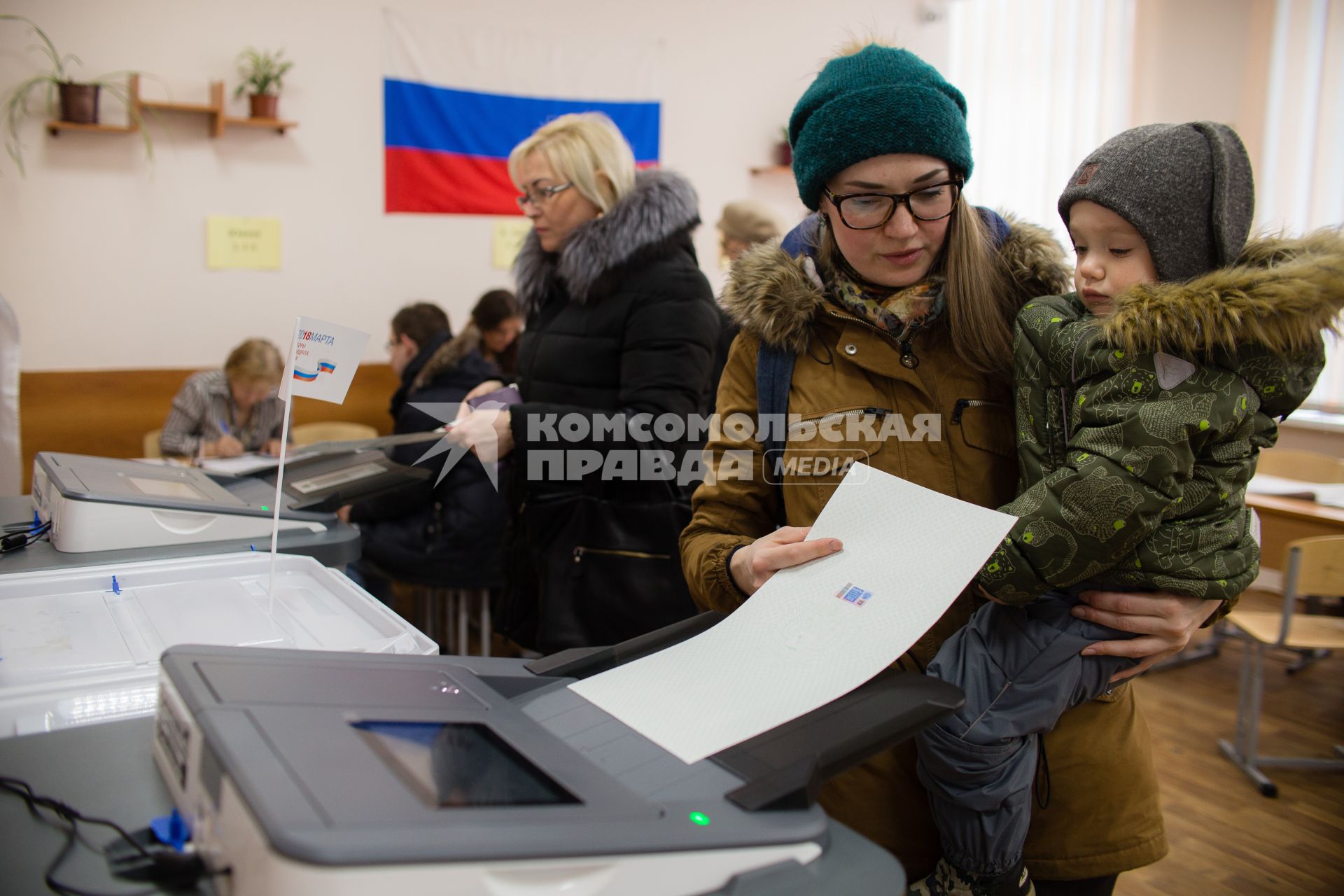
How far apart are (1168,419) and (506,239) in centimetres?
424

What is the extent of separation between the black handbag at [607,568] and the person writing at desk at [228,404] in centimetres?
208

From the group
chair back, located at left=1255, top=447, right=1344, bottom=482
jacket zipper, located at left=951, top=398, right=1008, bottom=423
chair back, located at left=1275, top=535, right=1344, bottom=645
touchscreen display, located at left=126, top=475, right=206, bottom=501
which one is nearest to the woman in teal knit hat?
jacket zipper, located at left=951, top=398, right=1008, bottom=423

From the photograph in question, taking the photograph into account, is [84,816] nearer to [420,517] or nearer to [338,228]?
[420,517]

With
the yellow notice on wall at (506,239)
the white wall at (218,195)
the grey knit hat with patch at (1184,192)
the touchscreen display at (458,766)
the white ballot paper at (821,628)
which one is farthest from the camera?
the yellow notice on wall at (506,239)

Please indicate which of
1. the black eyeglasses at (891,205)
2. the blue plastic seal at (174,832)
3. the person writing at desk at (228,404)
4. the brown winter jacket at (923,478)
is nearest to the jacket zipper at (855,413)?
the brown winter jacket at (923,478)

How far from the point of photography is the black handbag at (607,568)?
82.5 inches

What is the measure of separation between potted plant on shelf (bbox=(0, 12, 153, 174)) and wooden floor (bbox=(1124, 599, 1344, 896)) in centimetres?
445

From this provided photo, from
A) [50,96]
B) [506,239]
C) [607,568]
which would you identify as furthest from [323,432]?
[607,568]

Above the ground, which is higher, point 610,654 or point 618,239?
point 618,239

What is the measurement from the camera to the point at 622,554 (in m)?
2.10

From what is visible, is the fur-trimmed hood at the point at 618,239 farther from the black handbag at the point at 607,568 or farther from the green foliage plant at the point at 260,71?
the green foliage plant at the point at 260,71

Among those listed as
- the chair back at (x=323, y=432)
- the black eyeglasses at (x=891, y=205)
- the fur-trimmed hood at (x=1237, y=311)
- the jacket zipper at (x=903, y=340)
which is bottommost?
the chair back at (x=323, y=432)

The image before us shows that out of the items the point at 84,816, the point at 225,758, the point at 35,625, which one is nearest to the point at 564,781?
the point at 225,758

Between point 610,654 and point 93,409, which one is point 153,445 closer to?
point 93,409
